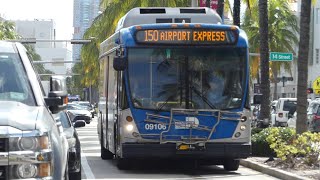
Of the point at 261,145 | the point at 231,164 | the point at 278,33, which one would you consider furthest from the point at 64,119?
the point at 278,33

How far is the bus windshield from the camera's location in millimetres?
14094

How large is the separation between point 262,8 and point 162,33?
714 centimetres

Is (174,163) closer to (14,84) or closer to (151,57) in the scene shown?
(151,57)

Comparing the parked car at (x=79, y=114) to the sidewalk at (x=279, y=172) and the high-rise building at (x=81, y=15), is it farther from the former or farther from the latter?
the high-rise building at (x=81, y=15)

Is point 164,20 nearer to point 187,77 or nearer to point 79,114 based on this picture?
point 187,77

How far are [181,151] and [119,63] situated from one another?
2231 mm

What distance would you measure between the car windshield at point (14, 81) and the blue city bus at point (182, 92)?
262 inches

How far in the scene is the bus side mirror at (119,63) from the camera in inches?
545

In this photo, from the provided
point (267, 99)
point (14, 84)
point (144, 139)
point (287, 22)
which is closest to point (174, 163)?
point (144, 139)

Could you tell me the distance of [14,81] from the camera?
7.02 metres

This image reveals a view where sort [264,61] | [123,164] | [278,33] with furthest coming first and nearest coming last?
[278,33] < [264,61] < [123,164]

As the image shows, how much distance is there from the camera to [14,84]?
275 inches

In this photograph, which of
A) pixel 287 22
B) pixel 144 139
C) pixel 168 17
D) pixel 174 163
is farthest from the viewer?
pixel 287 22

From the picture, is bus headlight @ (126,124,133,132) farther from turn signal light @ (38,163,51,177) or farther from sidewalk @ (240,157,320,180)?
turn signal light @ (38,163,51,177)
